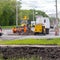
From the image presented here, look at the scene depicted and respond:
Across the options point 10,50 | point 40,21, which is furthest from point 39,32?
point 10,50

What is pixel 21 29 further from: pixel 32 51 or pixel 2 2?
pixel 2 2

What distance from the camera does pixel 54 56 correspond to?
41.3ft

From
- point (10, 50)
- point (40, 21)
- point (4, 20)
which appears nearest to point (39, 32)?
point (40, 21)

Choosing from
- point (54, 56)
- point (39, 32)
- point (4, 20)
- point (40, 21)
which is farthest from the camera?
point (4, 20)

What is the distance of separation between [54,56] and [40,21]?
31.7m

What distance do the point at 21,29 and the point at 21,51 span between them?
105 feet

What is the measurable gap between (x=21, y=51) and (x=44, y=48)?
1.00 meters

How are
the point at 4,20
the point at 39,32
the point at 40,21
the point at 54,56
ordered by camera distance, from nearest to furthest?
1. the point at 54,56
2. the point at 39,32
3. the point at 40,21
4. the point at 4,20

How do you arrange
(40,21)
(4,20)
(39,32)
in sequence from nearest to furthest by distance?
(39,32), (40,21), (4,20)

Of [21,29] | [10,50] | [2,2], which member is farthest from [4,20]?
[10,50]

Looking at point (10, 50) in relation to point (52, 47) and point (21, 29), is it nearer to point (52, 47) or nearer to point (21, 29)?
point (52, 47)

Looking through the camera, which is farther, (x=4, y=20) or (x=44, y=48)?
(x=4, y=20)

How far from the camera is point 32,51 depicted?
42.2ft

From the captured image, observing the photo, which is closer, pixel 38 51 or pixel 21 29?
pixel 38 51
